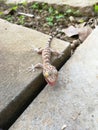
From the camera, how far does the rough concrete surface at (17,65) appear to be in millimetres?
2887

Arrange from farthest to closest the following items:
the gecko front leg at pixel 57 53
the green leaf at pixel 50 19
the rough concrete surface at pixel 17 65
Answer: the green leaf at pixel 50 19 → the gecko front leg at pixel 57 53 → the rough concrete surface at pixel 17 65

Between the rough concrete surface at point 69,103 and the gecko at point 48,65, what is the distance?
0.11 metres

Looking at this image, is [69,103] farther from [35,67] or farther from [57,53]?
[57,53]

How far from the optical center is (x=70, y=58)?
3.51 metres

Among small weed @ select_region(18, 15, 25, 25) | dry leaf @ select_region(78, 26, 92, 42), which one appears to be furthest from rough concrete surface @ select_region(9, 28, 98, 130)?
small weed @ select_region(18, 15, 25, 25)

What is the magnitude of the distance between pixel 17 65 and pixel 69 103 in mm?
838

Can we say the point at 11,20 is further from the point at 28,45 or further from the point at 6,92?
the point at 6,92

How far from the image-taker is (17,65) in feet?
10.9

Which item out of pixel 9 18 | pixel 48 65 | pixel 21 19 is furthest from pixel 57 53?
pixel 9 18

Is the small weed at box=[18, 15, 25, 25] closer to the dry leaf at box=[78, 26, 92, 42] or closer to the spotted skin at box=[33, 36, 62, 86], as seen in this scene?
the dry leaf at box=[78, 26, 92, 42]

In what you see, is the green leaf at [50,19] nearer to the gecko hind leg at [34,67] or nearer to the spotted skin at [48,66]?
the spotted skin at [48,66]

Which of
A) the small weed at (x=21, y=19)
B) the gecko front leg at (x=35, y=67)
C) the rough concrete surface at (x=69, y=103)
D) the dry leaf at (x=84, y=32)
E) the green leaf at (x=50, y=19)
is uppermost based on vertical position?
the gecko front leg at (x=35, y=67)

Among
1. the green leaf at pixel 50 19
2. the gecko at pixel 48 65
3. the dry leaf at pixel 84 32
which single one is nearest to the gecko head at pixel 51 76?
the gecko at pixel 48 65

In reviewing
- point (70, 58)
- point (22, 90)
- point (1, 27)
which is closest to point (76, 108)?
point (22, 90)
